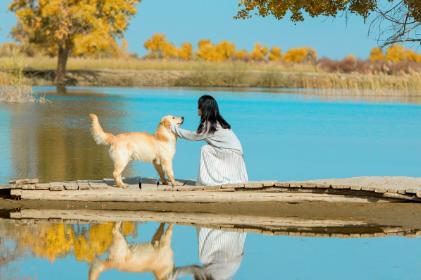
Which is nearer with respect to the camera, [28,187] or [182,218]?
[182,218]

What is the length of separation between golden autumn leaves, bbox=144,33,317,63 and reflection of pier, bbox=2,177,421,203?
70.3 m

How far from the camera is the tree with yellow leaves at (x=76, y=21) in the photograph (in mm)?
49562

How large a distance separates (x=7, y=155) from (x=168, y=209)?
22.9 ft

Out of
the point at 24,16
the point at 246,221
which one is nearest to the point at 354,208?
the point at 246,221

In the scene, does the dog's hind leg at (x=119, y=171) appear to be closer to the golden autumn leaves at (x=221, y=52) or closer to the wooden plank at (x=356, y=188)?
the wooden plank at (x=356, y=188)

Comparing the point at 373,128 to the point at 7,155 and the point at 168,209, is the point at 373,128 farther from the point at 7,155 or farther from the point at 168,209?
the point at 168,209

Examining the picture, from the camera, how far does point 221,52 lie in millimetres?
84688

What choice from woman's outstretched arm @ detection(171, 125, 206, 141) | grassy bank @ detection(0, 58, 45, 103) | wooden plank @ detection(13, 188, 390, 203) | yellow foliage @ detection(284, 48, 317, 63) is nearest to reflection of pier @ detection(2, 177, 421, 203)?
wooden plank @ detection(13, 188, 390, 203)

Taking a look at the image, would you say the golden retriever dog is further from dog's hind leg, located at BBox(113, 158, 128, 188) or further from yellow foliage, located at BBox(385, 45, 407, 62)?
yellow foliage, located at BBox(385, 45, 407, 62)

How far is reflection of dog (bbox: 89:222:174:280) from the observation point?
355 inches

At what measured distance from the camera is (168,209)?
1201 centimetres

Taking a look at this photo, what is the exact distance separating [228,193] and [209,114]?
1048mm

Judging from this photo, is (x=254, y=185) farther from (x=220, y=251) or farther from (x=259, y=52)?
(x=259, y=52)

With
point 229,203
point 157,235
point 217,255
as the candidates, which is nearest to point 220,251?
point 217,255
